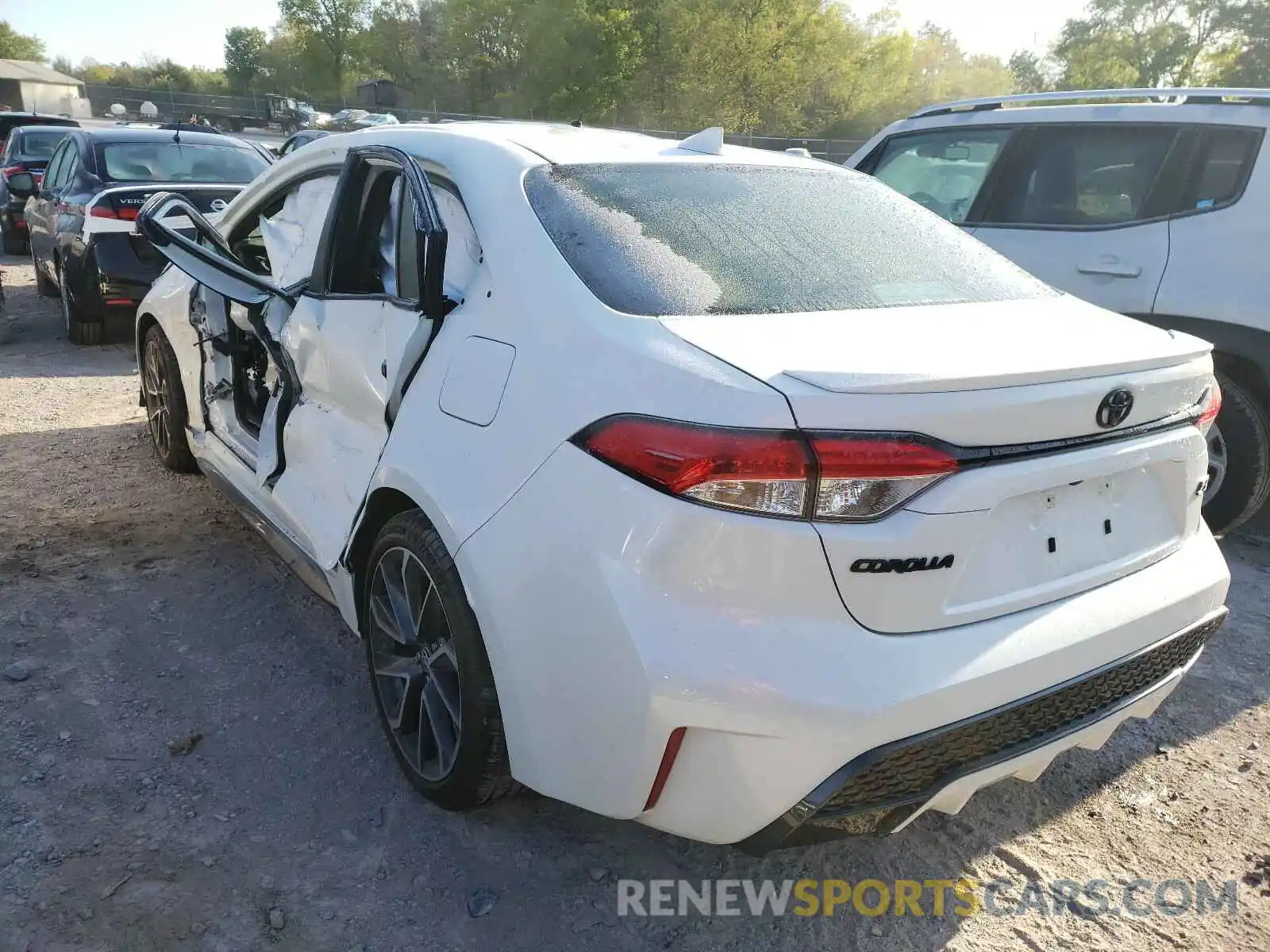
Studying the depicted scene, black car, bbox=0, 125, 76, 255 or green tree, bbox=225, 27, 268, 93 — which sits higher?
green tree, bbox=225, 27, 268, 93

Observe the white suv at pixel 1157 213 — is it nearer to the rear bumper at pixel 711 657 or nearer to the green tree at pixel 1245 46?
the rear bumper at pixel 711 657

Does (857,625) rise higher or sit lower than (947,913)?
higher

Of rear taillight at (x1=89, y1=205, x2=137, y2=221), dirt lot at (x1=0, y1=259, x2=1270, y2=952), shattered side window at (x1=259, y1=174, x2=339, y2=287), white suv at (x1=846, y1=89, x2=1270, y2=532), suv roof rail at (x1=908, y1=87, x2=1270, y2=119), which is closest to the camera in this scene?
dirt lot at (x1=0, y1=259, x2=1270, y2=952)

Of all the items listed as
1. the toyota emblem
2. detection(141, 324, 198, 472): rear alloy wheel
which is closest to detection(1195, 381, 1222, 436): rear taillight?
the toyota emblem

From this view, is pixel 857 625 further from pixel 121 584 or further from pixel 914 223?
pixel 121 584

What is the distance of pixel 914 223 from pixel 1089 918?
6.39 feet

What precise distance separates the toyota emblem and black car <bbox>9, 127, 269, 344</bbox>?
6.07 m

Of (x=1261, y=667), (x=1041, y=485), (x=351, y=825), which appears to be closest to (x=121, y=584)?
(x=351, y=825)

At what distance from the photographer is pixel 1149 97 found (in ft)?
15.6

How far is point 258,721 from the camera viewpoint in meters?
2.95

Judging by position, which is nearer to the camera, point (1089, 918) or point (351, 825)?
point (1089, 918)

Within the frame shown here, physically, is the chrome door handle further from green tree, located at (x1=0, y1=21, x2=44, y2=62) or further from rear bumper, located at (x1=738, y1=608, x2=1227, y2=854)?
green tree, located at (x1=0, y1=21, x2=44, y2=62)

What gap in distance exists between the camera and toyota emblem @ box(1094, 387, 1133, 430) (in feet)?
6.48

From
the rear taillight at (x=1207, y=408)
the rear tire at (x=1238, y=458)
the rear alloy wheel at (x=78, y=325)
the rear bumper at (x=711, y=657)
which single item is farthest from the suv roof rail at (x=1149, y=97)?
the rear alloy wheel at (x=78, y=325)
